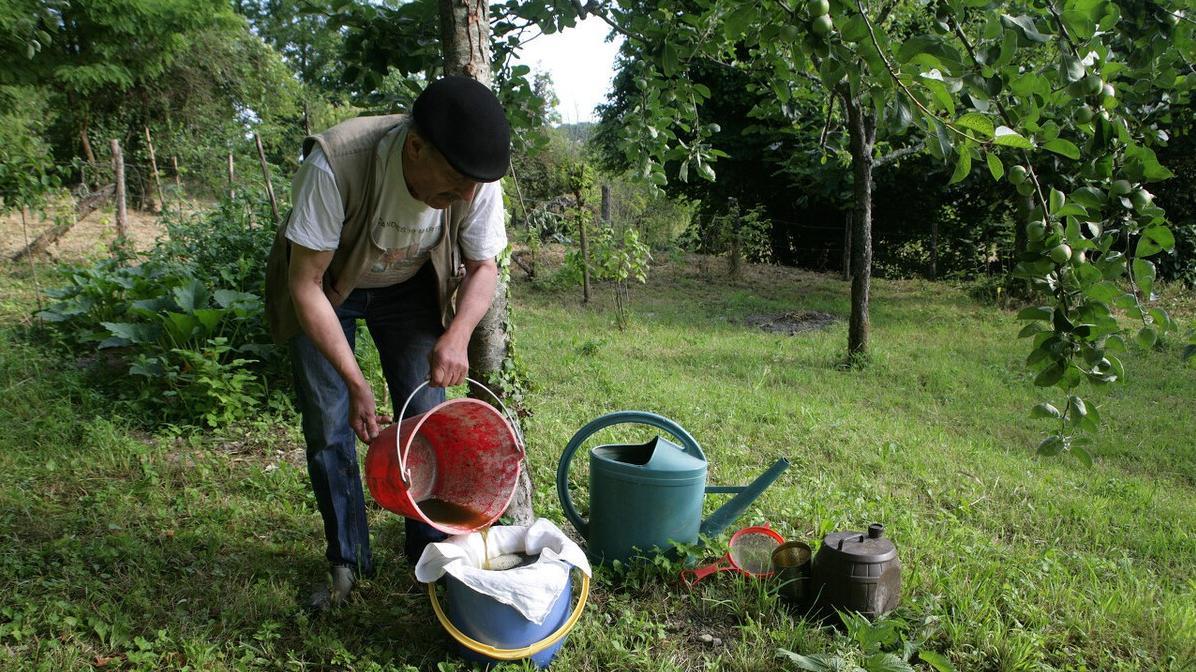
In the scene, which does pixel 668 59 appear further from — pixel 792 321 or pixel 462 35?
pixel 792 321

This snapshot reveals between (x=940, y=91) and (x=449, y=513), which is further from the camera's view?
(x=449, y=513)

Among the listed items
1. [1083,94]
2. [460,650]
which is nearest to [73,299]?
Answer: [460,650]

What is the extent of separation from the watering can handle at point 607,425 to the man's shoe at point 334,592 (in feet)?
2.48

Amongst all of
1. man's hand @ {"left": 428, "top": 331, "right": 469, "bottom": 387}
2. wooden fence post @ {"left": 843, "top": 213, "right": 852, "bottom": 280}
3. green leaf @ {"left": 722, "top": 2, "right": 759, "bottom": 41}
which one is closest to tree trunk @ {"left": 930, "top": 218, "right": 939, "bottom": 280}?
wooden fence post @ {"left": 843, "top": 213, "right": 852, "bottom": 280}

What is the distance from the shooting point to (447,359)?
2.02 meters

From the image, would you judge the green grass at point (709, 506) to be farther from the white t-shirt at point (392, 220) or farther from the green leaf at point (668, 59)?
the green leaf at point (668, 59)

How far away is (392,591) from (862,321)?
4861mm

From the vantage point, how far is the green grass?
207cm

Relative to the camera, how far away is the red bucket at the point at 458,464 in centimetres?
203

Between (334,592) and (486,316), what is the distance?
1048 mm

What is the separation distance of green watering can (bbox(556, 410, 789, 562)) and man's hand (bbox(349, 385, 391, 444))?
69 cm

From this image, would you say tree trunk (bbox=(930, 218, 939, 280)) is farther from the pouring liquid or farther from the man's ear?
the man's ear

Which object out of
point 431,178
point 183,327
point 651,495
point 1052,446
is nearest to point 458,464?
point 651,495

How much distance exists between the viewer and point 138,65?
34.9 feet
